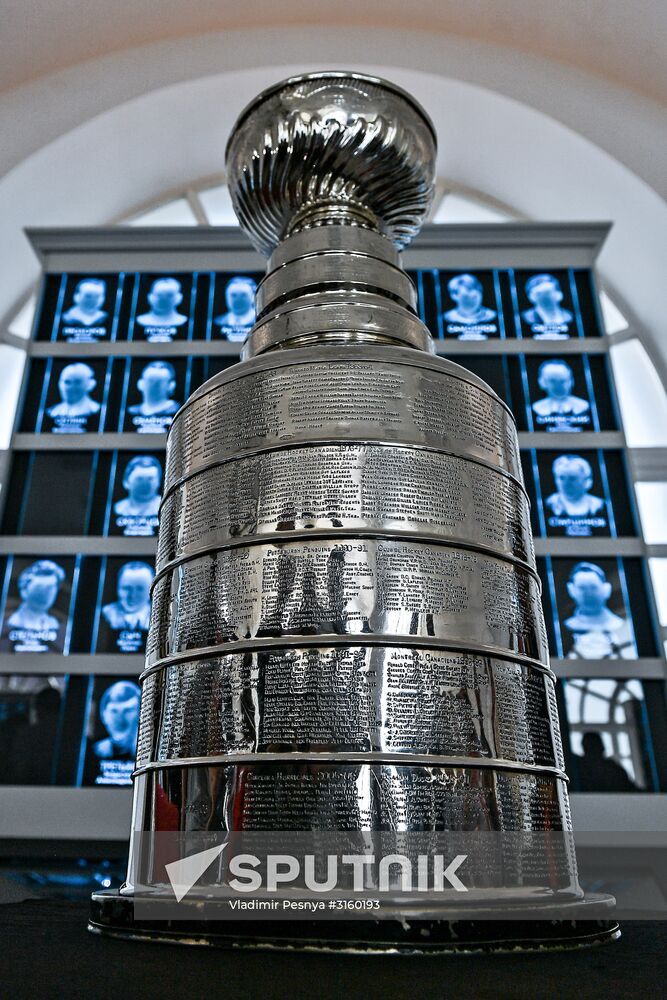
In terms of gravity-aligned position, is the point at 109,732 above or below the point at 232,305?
below

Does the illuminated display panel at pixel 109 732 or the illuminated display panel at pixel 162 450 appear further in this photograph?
the illuminated display panel at pixel 162 450

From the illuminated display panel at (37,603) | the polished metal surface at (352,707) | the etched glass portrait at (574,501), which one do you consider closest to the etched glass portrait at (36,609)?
the illuminated display panel at (37,603)

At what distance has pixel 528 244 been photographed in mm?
3910

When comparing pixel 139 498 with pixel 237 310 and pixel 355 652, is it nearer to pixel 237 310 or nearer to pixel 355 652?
pixel 237 310

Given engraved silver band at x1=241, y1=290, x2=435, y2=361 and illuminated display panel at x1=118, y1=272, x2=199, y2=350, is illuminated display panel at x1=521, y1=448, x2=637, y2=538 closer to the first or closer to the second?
illuminated display panel at x1=118, y1=272, x2=199, y2=350

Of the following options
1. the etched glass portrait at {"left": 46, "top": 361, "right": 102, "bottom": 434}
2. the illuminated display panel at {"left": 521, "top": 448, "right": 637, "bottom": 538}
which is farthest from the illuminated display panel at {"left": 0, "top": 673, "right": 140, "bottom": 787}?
the illuminated display panel at {"left": 521, "top": 448, "right": 637, "bottom": 538}

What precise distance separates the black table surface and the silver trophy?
4cm

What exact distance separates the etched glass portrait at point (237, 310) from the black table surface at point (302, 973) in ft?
10.5

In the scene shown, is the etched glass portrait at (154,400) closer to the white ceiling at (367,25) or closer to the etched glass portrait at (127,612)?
the etched glass portrait at (127,612)

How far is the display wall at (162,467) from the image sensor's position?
3059 mm

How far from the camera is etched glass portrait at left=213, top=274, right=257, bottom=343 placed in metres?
3.78

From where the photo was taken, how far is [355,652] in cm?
98

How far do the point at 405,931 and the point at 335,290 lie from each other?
112cm

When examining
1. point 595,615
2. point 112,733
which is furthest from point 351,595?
point 595,615
